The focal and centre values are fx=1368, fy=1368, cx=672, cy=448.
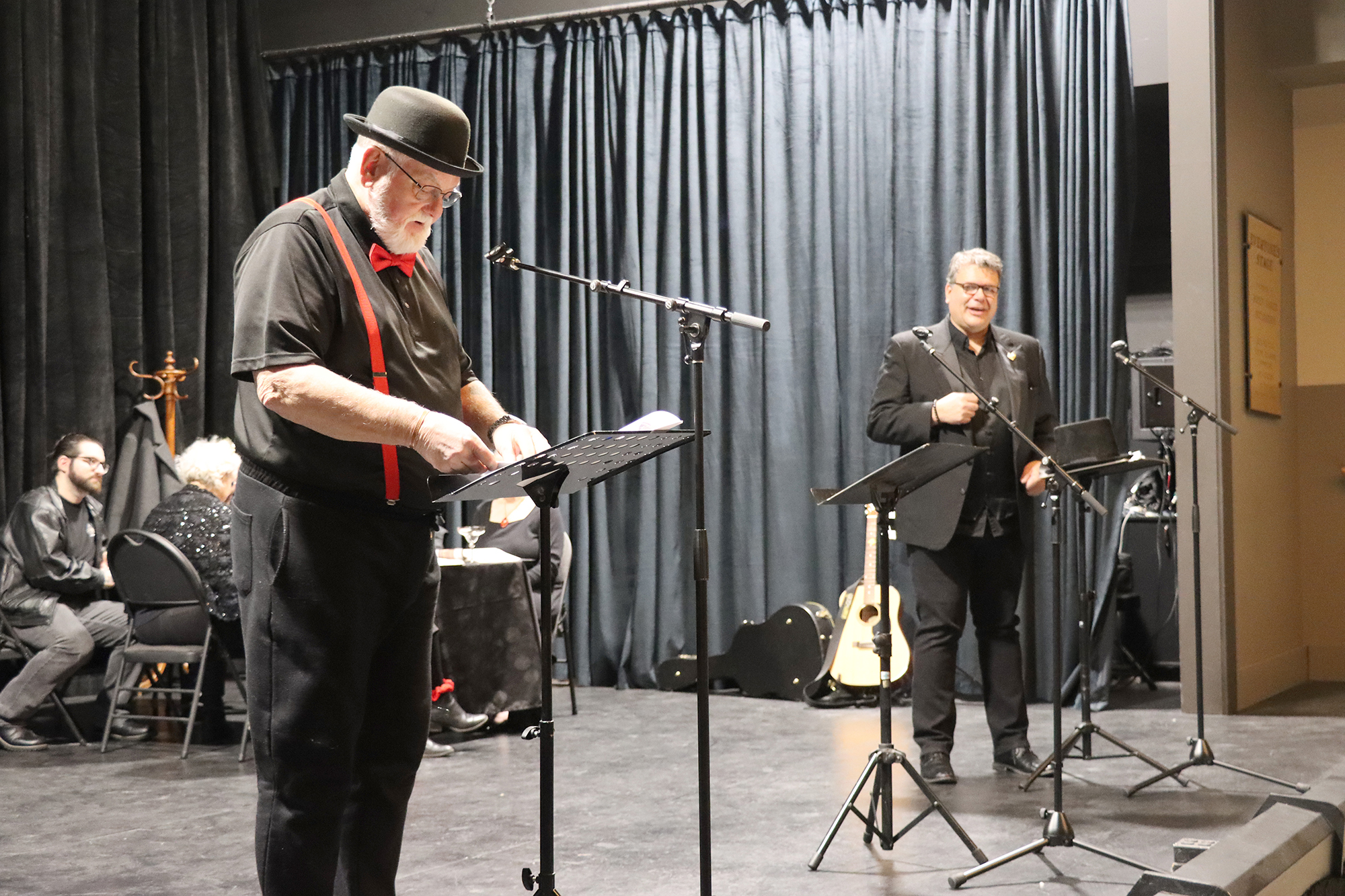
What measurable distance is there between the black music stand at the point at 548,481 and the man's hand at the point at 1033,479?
82.5 inches

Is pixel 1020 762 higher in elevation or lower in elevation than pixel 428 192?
lower

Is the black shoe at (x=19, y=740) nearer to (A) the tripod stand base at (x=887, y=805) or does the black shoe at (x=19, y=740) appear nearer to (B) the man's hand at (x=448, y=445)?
(A) the tripod stand base at (x=887, y=805)

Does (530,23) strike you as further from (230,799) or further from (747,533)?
(230,799)

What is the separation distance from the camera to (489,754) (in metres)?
4.73

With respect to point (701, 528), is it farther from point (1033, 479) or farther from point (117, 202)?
point (117, 202)

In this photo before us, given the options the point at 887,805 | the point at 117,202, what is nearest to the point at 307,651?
the point at 887,805

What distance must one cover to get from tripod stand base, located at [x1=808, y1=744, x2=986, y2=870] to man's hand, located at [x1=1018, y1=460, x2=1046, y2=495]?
1.11m

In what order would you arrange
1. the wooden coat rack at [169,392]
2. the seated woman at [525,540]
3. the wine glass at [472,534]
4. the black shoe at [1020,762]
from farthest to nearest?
the wooden coat rack at [169,392] < the wine glass at [472,534] < the seated woman at [525,540] < the black shoe at [1020,762]

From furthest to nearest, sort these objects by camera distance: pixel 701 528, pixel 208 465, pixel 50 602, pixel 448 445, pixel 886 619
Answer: pixel 208 465
pixel 50 602
pixel 886 619
pixel 701 528
pixel 448 445

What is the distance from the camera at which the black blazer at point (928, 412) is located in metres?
3.94

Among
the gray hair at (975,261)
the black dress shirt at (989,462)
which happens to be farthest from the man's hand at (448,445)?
the gray hair at (975,261)

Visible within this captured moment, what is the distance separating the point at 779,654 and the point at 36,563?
3014mm

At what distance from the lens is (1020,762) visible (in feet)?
13.6

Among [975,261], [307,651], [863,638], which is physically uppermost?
[975,261]
